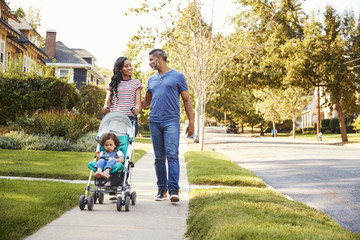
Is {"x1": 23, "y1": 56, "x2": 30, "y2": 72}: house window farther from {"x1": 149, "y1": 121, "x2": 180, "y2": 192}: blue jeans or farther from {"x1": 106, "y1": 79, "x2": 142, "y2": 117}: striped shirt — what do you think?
{"x1": 149, "y1": 121, "x2": 180, "y2": 192}: blue jeans

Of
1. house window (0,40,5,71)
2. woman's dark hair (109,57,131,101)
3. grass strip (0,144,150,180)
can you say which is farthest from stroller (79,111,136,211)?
house window (0,40,5,71)

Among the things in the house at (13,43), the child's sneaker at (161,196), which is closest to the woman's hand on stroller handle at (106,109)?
the child's sneaker at (161,196)

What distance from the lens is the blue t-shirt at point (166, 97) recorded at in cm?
630

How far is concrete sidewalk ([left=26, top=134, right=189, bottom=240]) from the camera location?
431 centimetres

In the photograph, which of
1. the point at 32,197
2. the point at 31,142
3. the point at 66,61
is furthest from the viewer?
the point at 66,61

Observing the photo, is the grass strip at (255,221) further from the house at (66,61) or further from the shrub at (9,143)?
the house at (66,61)

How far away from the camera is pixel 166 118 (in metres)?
6.31

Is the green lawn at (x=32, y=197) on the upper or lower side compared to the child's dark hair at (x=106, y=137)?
lower

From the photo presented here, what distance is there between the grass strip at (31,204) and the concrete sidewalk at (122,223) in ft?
0.41

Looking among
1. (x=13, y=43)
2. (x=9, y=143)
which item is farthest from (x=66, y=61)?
(x=9, y=143)

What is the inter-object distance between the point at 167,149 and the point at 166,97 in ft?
2.55

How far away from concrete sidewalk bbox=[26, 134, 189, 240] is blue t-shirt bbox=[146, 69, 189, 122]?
4.28 feet

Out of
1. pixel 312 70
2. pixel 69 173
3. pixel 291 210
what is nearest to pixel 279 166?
pixel 69 173

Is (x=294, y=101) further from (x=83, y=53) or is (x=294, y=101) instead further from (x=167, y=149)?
(x=167, y=149)
